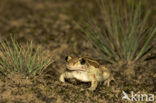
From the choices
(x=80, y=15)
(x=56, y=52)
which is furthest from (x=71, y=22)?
(x=56, y=52)

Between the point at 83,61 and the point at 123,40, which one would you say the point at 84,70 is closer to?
the point at 83,61

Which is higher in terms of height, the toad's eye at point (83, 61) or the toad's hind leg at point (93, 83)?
the toad's eye at point (83, 61)

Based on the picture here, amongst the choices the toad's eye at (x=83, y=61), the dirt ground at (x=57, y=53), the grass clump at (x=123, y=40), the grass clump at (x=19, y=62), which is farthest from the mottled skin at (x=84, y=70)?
the grass clump at (x=123, y=40)

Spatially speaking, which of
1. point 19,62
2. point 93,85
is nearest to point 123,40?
point 93,85

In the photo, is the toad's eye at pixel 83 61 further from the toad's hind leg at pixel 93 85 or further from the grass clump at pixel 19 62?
the grass clump at pixel 19 62

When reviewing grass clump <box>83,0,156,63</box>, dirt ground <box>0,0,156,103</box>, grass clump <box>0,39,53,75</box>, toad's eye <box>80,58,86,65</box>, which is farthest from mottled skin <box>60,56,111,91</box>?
grass clump <box>83,0,156,63</box>

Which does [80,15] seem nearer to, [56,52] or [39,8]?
[39,8]

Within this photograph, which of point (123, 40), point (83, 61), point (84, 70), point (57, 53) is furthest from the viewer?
point (57, 53)

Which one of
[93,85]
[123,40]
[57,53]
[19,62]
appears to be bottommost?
[93,85]
